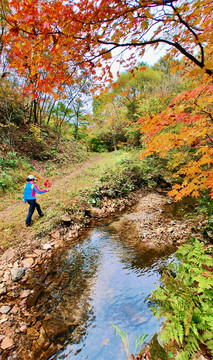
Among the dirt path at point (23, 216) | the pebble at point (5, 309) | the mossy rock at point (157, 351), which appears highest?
the dirt path at point (23, 216)

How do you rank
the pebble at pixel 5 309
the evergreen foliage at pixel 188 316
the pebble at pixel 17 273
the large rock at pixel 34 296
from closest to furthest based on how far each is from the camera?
the evergreen foliage at pixel 188 316, the pebble at pixel 5 309, the large rock at pixel 34 296, the pebble at pixel 17 273

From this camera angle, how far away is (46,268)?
12.1ft

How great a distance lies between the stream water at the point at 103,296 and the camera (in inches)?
88.3

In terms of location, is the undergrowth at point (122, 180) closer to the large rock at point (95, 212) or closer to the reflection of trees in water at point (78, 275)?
the large rock at point (95, 212)

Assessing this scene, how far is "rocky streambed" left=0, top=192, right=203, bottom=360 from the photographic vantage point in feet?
7.54

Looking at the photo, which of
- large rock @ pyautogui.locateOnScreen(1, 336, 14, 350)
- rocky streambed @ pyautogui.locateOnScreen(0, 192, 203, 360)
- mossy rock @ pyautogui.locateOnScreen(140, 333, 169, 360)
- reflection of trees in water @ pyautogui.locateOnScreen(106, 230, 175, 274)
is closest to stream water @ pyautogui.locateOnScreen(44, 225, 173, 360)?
reflection of trees in water @ pyautogui.locateOnScreen(106, 230, 175, 274)

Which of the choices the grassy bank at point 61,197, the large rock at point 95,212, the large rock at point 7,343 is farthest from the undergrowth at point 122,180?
the large rock at point 7,343

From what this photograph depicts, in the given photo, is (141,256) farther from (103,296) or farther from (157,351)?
(157,351)

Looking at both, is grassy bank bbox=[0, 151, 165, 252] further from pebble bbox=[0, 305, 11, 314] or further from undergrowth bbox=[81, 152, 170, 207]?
pebble bbox=[0, 305, 11, 314]

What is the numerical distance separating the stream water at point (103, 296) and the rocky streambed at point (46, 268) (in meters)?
0.14

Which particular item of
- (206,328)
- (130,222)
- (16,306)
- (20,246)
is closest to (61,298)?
(16,306)

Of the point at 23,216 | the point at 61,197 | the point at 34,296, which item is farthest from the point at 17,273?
the point at 61,197

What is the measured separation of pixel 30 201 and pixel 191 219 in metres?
5.32

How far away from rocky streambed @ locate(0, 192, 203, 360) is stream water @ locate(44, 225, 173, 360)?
14 centimetres
